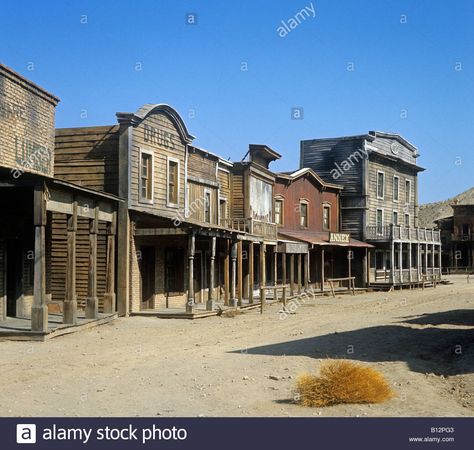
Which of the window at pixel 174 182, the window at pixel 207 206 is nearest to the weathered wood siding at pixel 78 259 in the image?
the window at pixel 174 182

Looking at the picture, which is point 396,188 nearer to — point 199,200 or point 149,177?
point 199,200

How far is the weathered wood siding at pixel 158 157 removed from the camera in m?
21.8

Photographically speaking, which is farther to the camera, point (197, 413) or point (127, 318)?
point (127, 318)

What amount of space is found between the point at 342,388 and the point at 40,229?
28.9 feet

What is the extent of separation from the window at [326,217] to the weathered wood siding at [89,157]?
867 inches

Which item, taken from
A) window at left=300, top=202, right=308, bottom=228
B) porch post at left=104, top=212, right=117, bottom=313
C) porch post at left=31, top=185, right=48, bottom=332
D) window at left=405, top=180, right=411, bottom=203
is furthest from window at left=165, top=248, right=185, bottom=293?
window at left=405, top=180, right=411, bottom=203

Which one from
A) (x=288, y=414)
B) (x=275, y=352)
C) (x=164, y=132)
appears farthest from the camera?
(x=164, y=132)

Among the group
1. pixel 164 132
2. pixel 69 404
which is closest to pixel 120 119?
pixel 164 132

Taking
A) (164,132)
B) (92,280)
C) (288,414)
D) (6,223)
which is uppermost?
(164,132)

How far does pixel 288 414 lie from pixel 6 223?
12401 mm

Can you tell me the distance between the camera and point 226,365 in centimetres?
1208

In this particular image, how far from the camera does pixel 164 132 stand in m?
23.6

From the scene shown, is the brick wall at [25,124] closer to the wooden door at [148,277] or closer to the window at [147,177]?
the window at [147,177]
